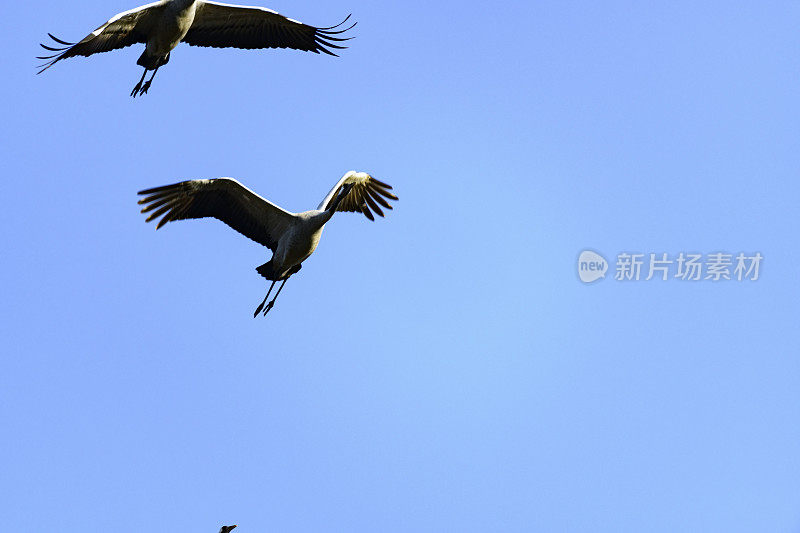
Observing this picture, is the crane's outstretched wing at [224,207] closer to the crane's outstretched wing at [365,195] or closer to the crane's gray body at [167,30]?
the crane's outstretched wing at [365,195]

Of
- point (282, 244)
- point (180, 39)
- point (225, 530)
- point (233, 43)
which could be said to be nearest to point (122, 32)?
point (180, 39)

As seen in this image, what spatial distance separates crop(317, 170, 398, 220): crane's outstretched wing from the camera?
15.8 m

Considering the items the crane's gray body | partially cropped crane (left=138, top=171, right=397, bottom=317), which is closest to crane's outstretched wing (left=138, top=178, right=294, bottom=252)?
partially cropped crane (left=138, top=171, right=397, bottom=317)

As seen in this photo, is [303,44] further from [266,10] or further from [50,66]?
[50,66]

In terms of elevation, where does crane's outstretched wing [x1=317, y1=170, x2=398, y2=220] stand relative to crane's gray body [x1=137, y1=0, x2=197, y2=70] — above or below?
below

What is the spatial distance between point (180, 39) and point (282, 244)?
3.40m

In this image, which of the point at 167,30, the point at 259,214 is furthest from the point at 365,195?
the point at 167,30

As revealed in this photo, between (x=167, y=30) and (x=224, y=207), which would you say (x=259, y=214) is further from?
(x=167, y=30)

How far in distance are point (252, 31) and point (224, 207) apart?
339cm

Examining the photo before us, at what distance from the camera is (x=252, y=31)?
54.6ft

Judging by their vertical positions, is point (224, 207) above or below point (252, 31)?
below

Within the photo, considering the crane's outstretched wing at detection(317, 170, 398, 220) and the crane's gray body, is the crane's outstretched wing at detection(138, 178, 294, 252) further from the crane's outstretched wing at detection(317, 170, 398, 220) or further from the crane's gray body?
the crane's gray body

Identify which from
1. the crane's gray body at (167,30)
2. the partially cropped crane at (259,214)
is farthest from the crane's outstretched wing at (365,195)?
the crane's gray body at (167,30)

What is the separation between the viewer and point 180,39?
15.5 metres
